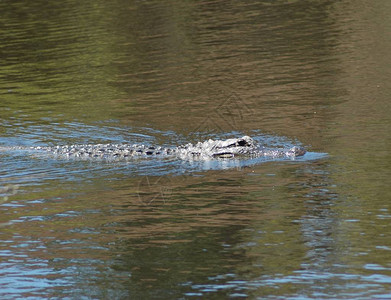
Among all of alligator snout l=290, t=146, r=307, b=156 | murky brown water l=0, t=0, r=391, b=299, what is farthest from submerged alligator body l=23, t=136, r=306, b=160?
murky brown water l=0, t=0, r=391, b=299

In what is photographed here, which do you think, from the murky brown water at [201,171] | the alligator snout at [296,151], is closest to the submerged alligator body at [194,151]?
the alligator snout at [296,151]

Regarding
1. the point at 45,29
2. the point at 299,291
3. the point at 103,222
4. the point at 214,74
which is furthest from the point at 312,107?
the point at 45,29

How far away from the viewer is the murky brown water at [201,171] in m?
8.02

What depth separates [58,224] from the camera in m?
9.79

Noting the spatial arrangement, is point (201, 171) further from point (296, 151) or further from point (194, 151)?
point (296, 151)

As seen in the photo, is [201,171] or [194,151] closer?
[201,171]

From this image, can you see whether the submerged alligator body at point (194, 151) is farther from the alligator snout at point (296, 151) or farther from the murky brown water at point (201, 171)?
the murky brown water at point (201, 171)

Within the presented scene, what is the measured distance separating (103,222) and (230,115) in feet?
22.5

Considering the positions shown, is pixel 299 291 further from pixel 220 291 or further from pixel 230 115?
pixel 230 115

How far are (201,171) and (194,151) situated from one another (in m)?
0.92

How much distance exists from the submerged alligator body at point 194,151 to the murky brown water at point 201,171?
0.36 m

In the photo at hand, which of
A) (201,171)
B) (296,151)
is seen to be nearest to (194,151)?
(201,171)

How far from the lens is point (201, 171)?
40.4ft

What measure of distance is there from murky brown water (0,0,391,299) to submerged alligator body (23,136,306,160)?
0.36m
